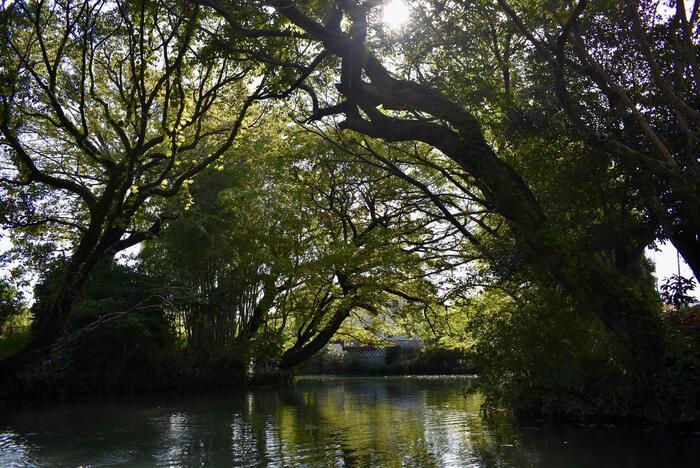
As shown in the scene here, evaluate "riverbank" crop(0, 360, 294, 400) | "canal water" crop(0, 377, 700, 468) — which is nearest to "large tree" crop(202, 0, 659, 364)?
"canal water" crop(0, 377, 700, 468)

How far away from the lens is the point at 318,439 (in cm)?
903

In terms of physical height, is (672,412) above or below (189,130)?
below

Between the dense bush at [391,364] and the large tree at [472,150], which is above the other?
the large tree at [472,150]

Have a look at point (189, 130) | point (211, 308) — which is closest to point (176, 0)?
point (189, 130)

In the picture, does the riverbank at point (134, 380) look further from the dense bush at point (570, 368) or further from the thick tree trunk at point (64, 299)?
the dense bush at point (570, 368)

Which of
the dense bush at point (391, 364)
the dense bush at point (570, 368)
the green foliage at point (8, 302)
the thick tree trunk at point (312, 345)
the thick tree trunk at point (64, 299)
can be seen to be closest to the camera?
the dense bush at point (570, 368)

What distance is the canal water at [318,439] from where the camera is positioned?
7.14 meters

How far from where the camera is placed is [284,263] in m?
18.6

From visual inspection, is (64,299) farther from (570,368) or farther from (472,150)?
(570,368)

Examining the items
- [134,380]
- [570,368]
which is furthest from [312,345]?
[570,368]

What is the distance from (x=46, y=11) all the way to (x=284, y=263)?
975 centimetres

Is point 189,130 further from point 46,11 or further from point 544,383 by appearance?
point 544,383

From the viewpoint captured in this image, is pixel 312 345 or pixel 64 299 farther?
pixel 312 345

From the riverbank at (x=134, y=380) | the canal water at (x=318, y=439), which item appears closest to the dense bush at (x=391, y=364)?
the riverbank at (x=134, y=380)
